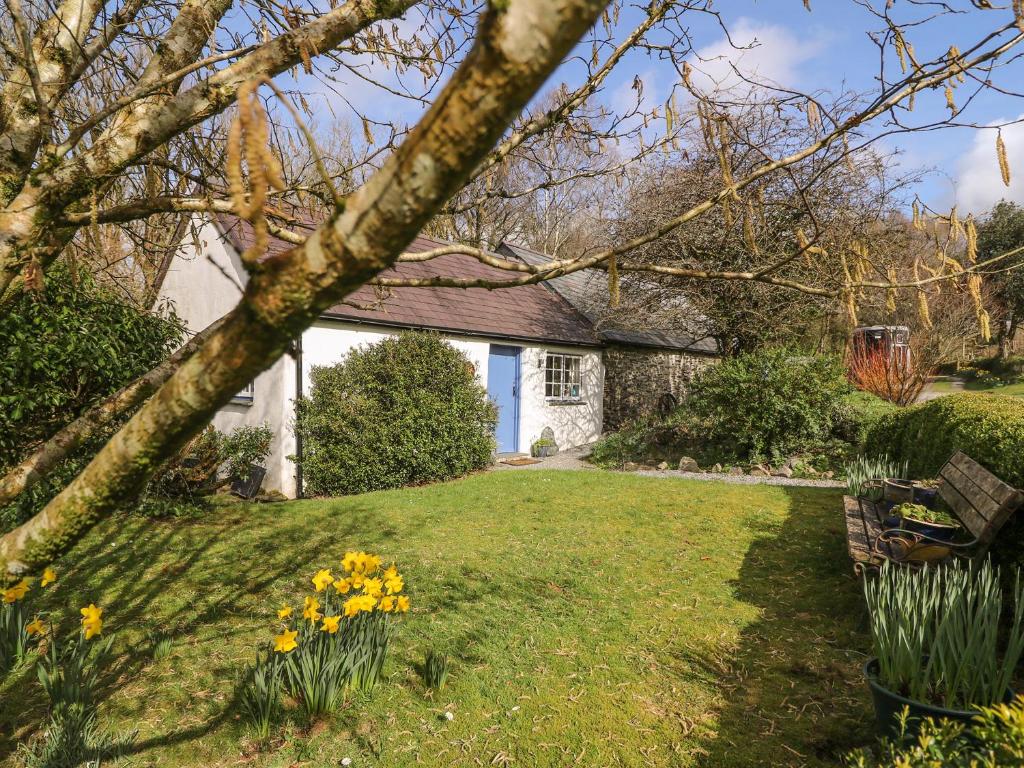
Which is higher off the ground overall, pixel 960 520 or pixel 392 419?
pixel 392 419

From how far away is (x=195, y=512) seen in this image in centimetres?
817

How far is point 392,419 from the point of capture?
10.7m

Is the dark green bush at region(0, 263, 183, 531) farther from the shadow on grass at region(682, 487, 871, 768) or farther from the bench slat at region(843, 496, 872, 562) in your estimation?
the bench slat at region(843, 496, 872, 562)

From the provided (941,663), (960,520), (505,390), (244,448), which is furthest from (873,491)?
(244,448)

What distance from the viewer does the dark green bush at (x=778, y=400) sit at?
11414 mm

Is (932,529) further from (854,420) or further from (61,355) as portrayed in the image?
(61,355)

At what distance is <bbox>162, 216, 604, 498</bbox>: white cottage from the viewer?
34.1 feet

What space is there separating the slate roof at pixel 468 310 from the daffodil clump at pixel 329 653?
25.2ft

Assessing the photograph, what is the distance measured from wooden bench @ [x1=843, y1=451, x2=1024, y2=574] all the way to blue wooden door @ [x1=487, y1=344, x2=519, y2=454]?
360 inches

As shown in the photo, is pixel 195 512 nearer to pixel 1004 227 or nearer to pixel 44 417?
pixel 44 417

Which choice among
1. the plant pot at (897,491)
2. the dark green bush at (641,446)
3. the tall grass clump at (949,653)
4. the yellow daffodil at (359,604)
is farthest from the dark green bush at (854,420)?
the yellow daffodil at (359,604)

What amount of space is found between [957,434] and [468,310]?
9822 millimetres

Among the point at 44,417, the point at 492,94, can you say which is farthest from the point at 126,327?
the point at 492,94

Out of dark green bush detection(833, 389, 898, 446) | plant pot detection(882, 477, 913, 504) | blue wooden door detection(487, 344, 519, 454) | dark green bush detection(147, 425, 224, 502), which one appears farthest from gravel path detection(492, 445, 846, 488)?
dark green bush detection(147, 425, 224, 502)
